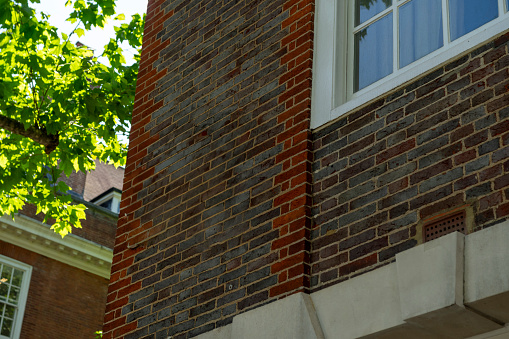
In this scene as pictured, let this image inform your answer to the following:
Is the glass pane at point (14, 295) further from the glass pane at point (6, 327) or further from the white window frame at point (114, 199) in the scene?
the white window frame at point (114, 199)

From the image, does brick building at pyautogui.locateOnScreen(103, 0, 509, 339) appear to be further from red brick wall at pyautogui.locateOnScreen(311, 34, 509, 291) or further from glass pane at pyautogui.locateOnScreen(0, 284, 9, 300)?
glass pane at pyautogui.locateOnScreen(0, 284, 9, 300)

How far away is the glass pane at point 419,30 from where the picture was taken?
207 inches

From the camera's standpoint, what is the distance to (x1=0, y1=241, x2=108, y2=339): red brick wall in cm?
1992

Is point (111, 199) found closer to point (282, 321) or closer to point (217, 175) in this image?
point (217, 175)

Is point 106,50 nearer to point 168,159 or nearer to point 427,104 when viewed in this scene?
point 168,159

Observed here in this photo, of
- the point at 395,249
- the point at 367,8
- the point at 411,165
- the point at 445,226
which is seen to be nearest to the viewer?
the point at 445,226

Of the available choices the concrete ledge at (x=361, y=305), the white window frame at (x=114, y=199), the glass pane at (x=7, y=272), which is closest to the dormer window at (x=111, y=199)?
the white window frame at (x=114, y=199)

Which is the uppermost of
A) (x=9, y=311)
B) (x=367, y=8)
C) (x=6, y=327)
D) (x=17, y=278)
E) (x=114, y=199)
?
(x=114, y=199)

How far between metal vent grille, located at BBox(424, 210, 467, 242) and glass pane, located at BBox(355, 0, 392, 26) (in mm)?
1941

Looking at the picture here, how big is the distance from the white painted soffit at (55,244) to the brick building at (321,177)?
1346 cm

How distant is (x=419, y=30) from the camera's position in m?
5.38

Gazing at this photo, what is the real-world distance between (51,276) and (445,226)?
1752 cm

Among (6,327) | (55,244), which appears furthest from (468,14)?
(55,244)

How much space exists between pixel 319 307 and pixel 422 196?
36.2 inches
